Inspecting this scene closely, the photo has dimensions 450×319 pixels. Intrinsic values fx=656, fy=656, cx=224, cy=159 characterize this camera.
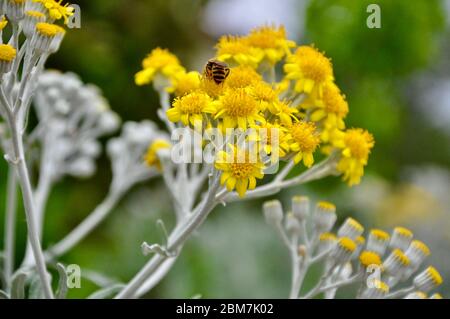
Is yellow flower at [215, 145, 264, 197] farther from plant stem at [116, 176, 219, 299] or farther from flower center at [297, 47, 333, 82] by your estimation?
flower center at [297, 47, 333, 82]

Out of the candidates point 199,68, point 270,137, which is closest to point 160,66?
point 270,137

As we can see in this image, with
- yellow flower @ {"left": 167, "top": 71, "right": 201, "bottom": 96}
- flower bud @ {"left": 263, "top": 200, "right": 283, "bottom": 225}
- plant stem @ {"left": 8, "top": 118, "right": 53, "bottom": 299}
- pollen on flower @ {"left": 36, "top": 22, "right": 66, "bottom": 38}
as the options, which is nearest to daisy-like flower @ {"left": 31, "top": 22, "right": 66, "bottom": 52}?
pollen on flower @ {"left": 36, "top": 22, "right": 66, "bottom": 38}

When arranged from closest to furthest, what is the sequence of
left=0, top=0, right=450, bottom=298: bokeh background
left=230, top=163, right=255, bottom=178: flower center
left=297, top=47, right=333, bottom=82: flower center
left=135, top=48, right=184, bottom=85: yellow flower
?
left=230, top=163, right=255, bottom=178: flower center, left=297, top=47, right=333, bottom=82: flower center, left=135, top=48, right=184, bottom=85: yellow flower, left=0, top=0, right=450, bottom=298: bokeh background

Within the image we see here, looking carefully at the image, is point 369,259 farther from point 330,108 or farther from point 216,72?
point 216,72

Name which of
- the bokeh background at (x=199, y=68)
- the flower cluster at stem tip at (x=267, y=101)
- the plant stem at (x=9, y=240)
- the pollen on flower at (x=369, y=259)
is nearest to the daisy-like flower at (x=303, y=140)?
the flower cluster at stem tip at (x=267, y=101)

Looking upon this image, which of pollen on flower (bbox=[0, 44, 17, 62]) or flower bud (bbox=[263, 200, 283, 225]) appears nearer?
pollen on flower (bbox=[0, 44, 17, 62])

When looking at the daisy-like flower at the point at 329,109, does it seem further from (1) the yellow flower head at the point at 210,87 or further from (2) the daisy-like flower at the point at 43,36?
(2) the daisy-like flower at the point at 43,36
